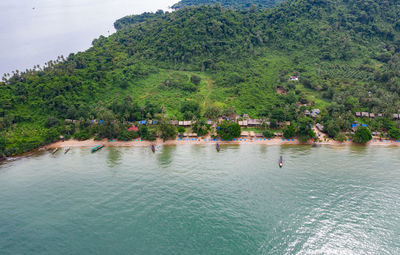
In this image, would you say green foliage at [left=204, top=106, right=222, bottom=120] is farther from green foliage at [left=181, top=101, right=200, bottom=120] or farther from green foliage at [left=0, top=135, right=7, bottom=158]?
green foliage at [left=0, top=135, right=7, bottom=158]

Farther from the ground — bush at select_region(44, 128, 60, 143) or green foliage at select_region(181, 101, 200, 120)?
green foliage at select_region(181, 101, 200, 120)

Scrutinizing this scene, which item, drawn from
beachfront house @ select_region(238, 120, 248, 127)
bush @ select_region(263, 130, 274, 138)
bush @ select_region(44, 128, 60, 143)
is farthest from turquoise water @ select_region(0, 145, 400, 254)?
beachfront house @ select_region(238, 120, 248, 127)

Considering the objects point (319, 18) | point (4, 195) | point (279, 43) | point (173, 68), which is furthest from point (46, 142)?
point (319, 18)

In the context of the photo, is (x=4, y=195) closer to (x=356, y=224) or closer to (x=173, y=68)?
(x=356, y=224)

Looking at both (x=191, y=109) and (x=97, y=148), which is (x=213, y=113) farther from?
(x=97, y=148)

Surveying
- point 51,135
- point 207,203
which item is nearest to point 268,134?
point 207,203

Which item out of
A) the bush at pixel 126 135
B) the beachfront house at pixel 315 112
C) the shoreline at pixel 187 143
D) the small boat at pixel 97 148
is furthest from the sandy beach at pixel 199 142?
the beachfront house at pixel 315 112
